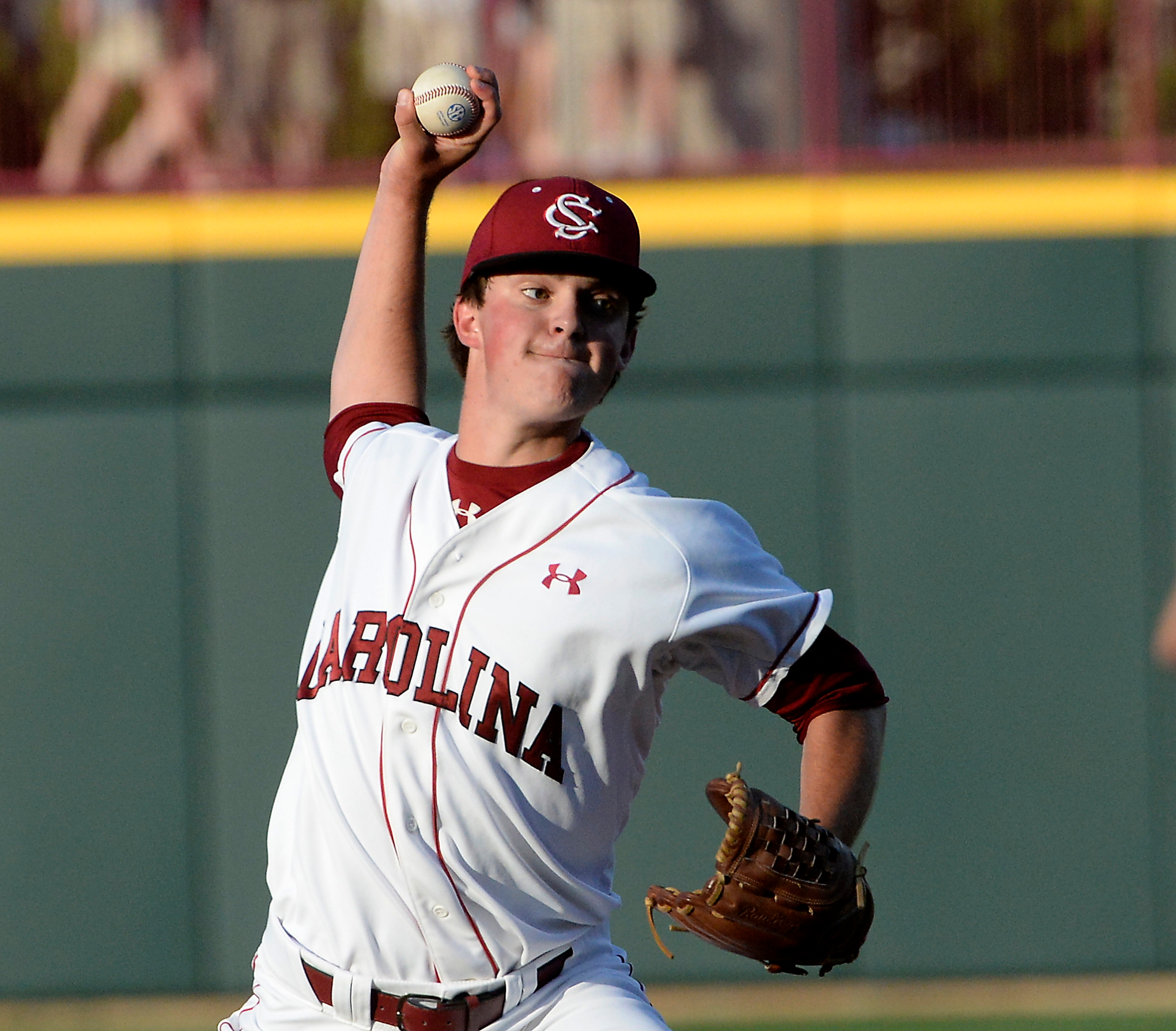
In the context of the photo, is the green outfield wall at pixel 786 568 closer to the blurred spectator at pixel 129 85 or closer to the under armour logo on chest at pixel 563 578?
the blurred spectator at pixel 129 85

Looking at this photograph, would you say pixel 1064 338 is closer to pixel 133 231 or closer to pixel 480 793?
pixel 133 231

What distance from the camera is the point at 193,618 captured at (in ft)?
18.2

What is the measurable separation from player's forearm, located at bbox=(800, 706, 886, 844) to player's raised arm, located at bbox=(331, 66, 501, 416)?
0.99 m

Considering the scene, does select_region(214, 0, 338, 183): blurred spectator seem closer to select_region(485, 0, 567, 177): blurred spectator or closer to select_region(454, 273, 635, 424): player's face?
select_region(485, 0, 567, 177): blurred spectator

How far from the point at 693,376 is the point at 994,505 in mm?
1179

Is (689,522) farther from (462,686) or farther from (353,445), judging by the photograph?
(353,445)

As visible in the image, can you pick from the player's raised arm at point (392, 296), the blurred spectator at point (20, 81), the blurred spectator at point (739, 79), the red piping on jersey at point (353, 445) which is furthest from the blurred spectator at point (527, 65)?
the red piping on jersey at point (353, 445)

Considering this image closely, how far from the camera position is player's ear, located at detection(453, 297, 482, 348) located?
248 cm

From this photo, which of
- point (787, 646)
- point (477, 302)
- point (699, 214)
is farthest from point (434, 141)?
point (699, 214)

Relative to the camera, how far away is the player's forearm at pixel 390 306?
2768 mm

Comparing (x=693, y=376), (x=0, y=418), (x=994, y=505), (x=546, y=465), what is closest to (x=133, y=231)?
(x=0, y=418)

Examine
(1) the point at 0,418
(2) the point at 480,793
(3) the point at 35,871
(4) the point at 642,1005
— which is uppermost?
(1) the point at 0,418

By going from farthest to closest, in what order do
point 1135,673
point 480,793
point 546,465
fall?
point 1135,673, point 546,465, point 480,793

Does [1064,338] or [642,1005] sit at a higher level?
[1064,338]
